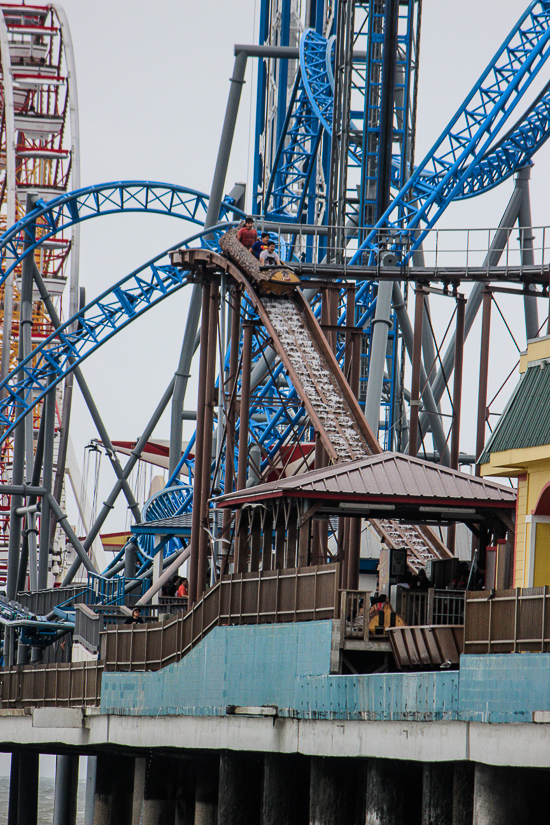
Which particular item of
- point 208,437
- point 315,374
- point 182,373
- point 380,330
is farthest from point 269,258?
point 182,373

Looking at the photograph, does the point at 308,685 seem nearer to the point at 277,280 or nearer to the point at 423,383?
the point at 277,280

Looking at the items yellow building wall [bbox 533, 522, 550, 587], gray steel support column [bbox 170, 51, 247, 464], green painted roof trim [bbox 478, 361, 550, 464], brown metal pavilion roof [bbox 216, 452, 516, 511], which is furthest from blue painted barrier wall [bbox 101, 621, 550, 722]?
gray steel support column [bbox 170, 51, 247, 464]

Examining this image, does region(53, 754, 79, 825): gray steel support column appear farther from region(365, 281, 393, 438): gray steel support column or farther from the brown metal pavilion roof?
the brown metal pavilion roof

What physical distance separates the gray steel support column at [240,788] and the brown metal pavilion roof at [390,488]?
3.46 meters

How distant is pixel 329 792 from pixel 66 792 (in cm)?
1657

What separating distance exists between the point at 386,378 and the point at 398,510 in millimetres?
19051

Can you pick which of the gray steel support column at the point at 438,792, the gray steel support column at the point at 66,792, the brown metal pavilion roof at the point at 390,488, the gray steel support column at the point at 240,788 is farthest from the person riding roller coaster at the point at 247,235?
the gray steel support column at the point at 438,792

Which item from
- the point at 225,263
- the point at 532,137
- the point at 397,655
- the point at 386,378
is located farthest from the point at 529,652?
the point at 386,378

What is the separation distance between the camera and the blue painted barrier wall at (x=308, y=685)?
47.7ft

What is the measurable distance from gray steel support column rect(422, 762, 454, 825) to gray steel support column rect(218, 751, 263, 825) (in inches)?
188

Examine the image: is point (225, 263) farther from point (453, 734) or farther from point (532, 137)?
point (453, 734)

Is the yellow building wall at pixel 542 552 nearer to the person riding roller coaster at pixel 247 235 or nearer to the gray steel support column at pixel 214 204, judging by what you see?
the person riding roller coaster at pixel 247 235

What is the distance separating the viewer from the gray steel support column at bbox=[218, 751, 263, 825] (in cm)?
1977

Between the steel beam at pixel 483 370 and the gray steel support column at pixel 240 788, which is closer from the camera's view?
the gray steel support column at pixel 240 788
